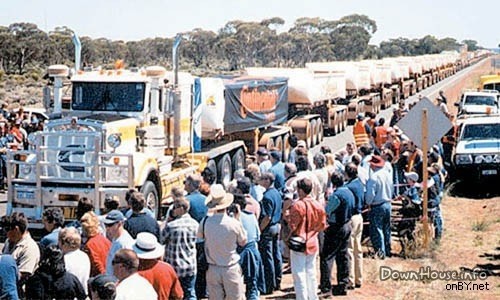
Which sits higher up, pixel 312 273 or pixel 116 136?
pixel 116 136

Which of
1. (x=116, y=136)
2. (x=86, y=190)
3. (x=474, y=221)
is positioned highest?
(x=116, y=136)

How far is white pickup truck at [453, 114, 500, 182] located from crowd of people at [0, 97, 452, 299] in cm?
719

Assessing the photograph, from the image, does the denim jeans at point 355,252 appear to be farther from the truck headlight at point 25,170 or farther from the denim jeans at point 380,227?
the truck headlight at point 25,170

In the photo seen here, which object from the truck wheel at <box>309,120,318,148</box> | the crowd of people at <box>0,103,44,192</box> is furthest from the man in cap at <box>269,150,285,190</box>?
the truck wheel at <box>309,120,318,148</box>

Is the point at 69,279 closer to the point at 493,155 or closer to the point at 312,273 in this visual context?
the point at 312,273

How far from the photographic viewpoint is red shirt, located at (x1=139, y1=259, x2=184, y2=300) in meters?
6.63

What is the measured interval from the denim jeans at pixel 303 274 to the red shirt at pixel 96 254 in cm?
247

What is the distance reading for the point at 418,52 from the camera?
161500mm

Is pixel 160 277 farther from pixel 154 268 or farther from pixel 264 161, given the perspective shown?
pixel 264 161

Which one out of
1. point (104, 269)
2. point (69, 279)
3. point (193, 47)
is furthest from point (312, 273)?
point (193, 47)

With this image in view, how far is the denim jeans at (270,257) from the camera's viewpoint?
1032cm

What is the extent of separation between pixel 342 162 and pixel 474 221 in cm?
409

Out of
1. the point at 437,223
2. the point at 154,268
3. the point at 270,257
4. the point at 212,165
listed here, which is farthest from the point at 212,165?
the point at 154,268

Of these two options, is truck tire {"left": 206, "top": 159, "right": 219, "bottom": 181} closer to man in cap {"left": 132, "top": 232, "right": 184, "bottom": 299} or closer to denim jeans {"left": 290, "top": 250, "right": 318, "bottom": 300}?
denim jeans {"left": 290, "top": 250, "right": 318, "bottom": 300}
